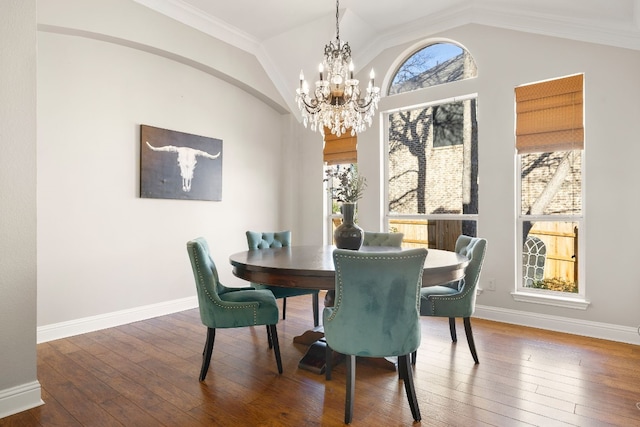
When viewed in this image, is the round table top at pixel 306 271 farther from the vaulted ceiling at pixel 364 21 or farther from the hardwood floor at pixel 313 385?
the vaulted ceiling at pixel 364 21

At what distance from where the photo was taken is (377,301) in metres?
1.85

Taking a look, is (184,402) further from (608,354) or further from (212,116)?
(212,116)

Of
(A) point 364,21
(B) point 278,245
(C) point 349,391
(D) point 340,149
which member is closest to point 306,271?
(C) point 349,391

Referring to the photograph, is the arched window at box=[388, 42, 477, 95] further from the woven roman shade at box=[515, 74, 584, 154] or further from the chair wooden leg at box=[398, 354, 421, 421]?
the chair wooden leg at box=[398, 354, 421, 421]

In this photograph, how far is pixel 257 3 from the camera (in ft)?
13.1

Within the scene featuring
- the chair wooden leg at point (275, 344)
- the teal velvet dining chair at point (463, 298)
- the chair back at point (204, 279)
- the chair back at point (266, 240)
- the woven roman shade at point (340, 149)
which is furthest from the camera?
the woven roman shade at point (340, 149)

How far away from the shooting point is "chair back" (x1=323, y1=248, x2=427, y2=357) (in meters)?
1.82

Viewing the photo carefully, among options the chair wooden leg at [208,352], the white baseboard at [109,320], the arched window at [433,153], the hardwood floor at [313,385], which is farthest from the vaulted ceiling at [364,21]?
the chair wooden leg at [208,352]

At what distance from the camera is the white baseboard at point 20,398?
2.06 m

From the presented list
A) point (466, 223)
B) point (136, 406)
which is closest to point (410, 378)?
point (136, 406)

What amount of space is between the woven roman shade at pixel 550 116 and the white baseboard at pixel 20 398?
4.44 m

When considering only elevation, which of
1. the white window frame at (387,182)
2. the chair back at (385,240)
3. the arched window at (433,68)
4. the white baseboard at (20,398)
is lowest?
the white baseboard at (20,398)

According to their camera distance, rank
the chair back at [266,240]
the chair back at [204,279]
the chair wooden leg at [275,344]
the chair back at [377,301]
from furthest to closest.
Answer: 1. the chair back at [266,240]
2. the chair wooden leg at [275,344]
3. the chair back at [204,279]
4. the chair back at [377,301]

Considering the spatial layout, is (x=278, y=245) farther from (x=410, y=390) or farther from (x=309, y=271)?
(x=410, y=390)
